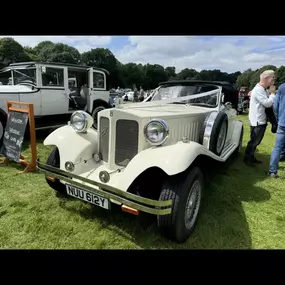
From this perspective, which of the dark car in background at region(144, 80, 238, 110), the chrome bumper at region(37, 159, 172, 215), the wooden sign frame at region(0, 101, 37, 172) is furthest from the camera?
the dark car in background at region(144, 80, 238, 110)

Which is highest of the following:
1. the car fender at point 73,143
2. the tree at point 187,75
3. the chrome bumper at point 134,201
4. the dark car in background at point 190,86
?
the tree at point 187,75

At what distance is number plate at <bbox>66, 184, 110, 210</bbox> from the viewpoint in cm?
235

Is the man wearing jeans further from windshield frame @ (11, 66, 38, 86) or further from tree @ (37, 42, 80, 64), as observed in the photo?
tree @ (37, 42, 80, 64)

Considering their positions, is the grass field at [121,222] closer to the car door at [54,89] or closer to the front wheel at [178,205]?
the front wheel at [178,205]

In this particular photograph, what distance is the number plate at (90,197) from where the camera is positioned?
235 centimetres

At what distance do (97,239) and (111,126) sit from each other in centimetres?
127

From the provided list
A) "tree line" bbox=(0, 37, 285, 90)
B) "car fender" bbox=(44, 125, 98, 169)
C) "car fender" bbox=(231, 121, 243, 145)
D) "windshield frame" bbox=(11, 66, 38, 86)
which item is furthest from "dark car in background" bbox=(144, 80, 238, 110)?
"tree line" bbox=(0, 37, 285, 90)

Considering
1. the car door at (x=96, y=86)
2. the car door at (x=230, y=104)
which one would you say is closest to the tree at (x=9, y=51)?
the car door at (x=96, y=86)

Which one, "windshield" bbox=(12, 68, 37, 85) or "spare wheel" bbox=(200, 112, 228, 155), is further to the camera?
"windshield" bbox=(12, 68, 37, 85)

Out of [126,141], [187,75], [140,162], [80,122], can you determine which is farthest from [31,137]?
[187,75]

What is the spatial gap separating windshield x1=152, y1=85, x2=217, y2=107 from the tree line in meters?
14.6

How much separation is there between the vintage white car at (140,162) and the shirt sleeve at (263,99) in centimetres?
143
